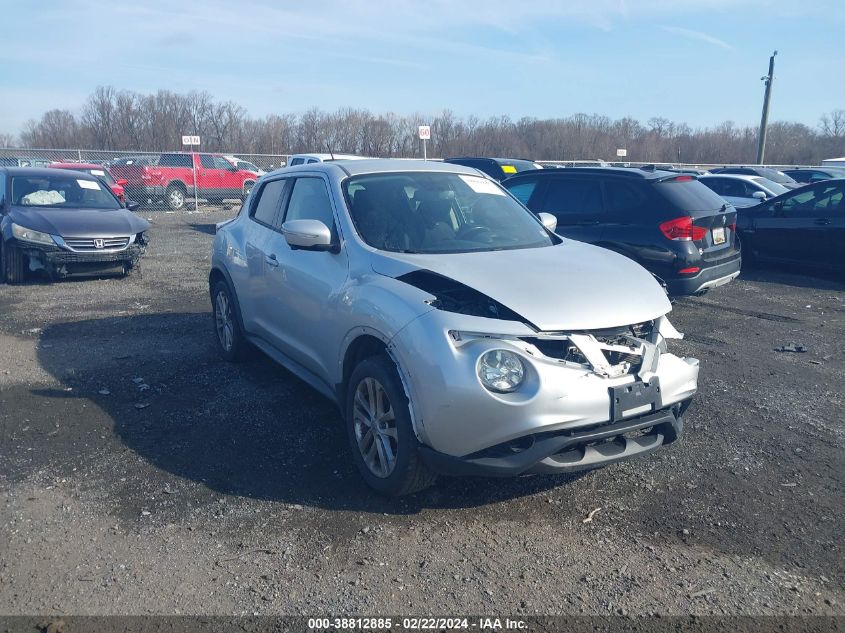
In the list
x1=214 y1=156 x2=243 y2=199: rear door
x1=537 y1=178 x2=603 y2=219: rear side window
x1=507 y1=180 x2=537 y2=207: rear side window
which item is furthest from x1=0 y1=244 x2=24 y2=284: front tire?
x1=214 y1=156 x2=243 y2=199: rear door

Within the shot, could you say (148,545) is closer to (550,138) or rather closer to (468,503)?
(468,503)

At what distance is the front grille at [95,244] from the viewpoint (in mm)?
10352

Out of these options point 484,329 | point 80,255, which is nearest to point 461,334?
point 484,329

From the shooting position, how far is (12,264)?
415 inches

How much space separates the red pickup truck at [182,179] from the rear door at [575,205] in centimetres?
1627

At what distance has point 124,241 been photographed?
10.8 m

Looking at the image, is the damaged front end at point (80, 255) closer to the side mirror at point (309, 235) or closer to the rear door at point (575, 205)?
the rear door at point (575, 205)

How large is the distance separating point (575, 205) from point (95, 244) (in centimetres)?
681

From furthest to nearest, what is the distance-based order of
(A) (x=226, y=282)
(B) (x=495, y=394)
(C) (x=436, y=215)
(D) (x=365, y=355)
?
1. (A) (x=226, y=282)
2. (C) (x=436, y=215)
3. (D) (x=365, y=355)
4. (B) (x=495, y=394)

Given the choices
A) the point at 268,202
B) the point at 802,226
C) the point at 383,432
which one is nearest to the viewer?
the point at 383,432

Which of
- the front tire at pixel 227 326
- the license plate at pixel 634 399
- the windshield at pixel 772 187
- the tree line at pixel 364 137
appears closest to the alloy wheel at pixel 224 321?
the front tire at pixel 227 326

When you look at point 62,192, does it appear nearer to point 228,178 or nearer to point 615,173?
point 615,173

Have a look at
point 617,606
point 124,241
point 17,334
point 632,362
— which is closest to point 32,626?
point 617,606

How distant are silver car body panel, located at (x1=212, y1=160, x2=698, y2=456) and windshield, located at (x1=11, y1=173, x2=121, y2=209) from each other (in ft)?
25.1
